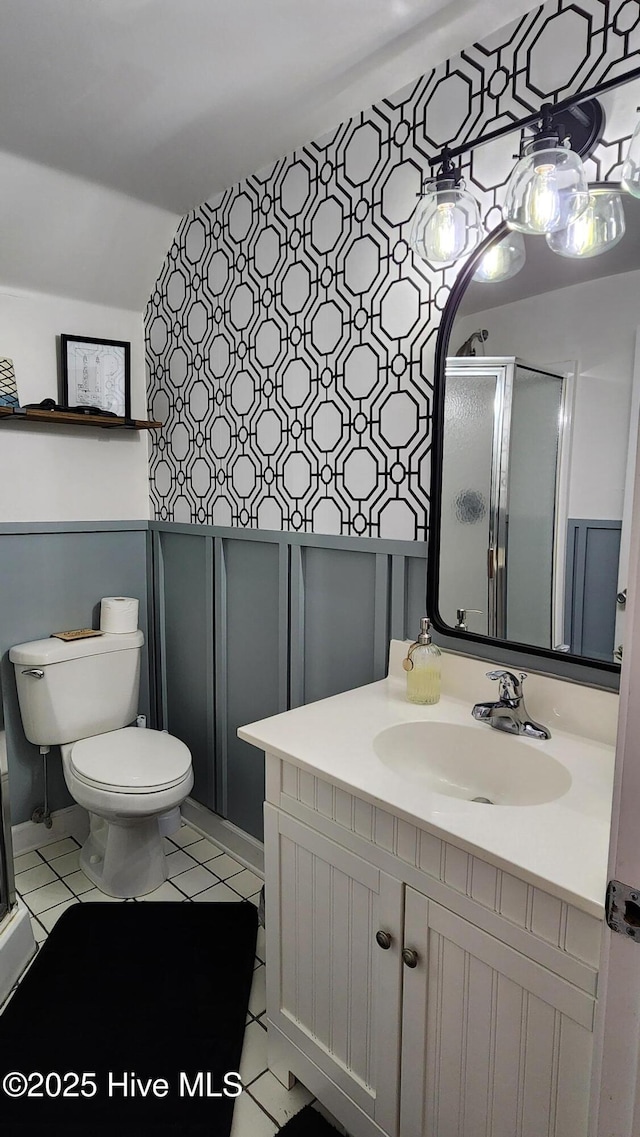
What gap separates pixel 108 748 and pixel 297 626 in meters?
0.79

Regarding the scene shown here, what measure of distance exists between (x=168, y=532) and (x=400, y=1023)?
186 centimetres

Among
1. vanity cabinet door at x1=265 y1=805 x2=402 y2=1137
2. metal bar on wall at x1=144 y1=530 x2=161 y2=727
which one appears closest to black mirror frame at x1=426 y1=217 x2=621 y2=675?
vanity cabinet door at x1=265 y1=805 x2=402 y2=1137

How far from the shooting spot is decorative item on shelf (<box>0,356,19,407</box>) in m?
2.12

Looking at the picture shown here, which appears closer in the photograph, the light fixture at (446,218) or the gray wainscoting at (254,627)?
the light fixture at (446,218)

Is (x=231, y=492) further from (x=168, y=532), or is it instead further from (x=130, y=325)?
(x=130, y=325)

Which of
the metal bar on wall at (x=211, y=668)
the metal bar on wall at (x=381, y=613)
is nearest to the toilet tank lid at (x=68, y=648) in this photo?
the metal bar on wall at (x=211, y=668)

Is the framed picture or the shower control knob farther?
the framed picture

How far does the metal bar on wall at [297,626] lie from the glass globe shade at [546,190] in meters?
1.06

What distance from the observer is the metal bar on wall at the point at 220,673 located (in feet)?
7.57

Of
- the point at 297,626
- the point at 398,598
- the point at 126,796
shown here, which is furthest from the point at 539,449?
the point at 126,796

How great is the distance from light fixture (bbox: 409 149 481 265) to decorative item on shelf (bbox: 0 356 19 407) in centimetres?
143

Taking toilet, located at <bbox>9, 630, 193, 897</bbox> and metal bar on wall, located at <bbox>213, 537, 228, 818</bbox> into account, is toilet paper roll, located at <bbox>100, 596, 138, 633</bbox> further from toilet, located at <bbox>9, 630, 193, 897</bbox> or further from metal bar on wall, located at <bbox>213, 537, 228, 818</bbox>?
metal bar on wall, located at <bbox>213, 537, 228, 818</bbox>

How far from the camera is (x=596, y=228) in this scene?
4.12 feet

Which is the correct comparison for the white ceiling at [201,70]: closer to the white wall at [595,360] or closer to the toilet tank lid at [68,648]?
the white wall at [595,360]
